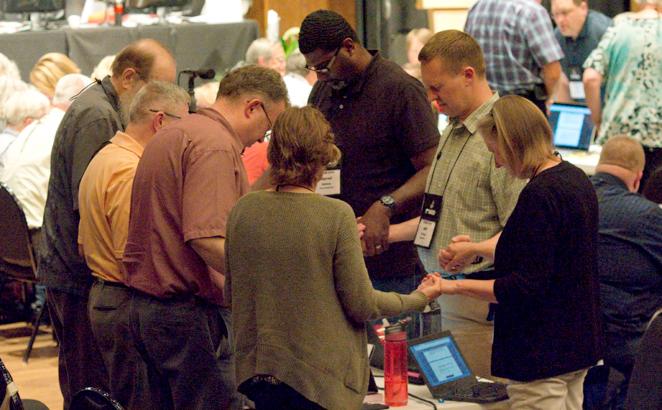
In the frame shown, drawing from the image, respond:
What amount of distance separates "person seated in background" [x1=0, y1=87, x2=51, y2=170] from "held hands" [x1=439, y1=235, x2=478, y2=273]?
4.43m

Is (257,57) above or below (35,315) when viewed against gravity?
above

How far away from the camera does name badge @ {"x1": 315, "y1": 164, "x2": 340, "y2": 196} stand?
4156mm

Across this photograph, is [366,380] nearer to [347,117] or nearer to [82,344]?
[347,117]

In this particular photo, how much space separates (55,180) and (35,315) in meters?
3.23

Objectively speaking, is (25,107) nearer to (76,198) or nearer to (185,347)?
(76,198)

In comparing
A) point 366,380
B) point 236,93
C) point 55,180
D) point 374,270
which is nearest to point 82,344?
point 55,180

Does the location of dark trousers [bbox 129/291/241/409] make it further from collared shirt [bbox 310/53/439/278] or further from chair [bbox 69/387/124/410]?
collared shirt [bbox 310/53/439/278]

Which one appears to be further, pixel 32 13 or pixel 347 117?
pixel 32 13

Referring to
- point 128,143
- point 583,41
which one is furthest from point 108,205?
point 583,41

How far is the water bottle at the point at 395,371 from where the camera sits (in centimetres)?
358

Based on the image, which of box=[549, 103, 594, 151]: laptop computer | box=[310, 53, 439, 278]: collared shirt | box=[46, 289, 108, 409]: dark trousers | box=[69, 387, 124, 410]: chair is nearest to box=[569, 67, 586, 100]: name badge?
box=[549, 103, 594, 151]: laptop computer

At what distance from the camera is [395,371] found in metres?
3.60

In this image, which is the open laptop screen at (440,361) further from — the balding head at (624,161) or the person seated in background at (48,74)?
the person seated in background at (48,74)

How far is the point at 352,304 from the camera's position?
2.93m
